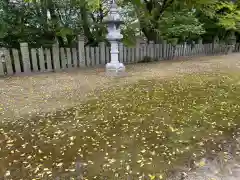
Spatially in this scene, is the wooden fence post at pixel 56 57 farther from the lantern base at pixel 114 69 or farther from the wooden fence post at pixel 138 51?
the wooden fence post at pixel 138 51

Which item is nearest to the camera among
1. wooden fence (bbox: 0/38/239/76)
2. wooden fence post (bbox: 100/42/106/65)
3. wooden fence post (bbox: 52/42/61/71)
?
wooden fence (bbox: 0/38/239/76)

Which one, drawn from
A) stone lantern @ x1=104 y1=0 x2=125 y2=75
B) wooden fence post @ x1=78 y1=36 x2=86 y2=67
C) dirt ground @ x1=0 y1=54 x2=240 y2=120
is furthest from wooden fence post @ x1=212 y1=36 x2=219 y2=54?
wooden fence post @ x1=78 y1=36 x2=86 y2=67

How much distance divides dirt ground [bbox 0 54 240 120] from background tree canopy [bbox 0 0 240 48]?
148 centimetres

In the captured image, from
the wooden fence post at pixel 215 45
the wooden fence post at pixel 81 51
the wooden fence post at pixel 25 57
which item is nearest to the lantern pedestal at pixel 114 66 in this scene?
the wooden fence post at pixel 81 51

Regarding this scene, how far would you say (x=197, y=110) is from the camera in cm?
410

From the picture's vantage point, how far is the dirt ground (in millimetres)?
4301

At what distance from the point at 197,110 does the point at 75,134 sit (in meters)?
2.16

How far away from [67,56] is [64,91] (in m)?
2.99

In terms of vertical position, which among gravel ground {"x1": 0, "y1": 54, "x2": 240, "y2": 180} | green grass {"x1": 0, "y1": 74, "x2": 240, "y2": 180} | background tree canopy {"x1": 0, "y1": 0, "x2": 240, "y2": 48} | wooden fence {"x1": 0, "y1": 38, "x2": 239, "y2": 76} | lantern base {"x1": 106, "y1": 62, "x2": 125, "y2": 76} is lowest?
green grass {"x1": 0, "y1": 74, "x2": 240, "y2": 180}

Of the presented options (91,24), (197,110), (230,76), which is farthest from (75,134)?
(91,24)

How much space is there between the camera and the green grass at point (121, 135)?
8.12ft

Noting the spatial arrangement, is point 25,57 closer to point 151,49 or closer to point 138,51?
point 138,51

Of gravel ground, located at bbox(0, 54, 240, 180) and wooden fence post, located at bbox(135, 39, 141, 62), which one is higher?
wooden fence post, located at bbox(135, 39, 141, 62)

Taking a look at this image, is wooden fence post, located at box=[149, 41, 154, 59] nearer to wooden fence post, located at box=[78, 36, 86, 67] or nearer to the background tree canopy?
the background tree canopy
